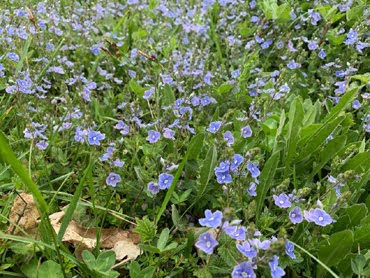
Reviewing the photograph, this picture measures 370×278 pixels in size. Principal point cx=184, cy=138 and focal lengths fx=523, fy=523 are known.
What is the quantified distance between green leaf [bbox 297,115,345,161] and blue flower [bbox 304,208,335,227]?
58 centimetres

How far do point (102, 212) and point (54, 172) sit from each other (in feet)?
1.39

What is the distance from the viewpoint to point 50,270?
197 cm

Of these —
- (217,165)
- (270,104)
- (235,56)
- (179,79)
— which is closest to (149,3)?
(235,56)

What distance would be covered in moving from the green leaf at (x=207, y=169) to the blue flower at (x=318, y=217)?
18.2 inches

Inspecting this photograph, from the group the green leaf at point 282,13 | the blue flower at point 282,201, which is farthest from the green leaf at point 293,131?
the green leaf at point 282,13

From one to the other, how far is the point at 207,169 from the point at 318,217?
1.72 feet

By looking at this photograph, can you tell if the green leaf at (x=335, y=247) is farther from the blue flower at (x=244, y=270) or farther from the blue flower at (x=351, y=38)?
the blue flower at (x=351, y=38)

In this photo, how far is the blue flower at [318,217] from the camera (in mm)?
1965

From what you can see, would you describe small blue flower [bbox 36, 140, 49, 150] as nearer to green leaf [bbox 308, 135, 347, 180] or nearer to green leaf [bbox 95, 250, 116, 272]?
green leaf [bbox 95, 250, 116, 272]

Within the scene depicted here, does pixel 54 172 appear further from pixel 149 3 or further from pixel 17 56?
pixel 149 3

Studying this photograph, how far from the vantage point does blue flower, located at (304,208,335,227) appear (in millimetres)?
1965

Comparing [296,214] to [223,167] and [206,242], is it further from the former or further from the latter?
[206,242]

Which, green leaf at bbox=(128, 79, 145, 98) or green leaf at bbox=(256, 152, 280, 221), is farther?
green leaf at bbox=(128, 79, 145, 98)

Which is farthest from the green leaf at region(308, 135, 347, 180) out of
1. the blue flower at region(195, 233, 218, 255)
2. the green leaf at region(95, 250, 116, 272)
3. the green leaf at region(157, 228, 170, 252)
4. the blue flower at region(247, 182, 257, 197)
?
the green leaf at region(95, 250, 116, 272)
